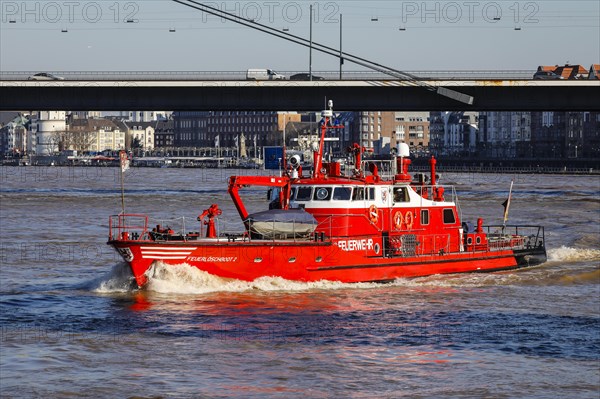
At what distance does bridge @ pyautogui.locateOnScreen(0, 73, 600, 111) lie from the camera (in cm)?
9538

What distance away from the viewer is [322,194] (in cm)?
3906

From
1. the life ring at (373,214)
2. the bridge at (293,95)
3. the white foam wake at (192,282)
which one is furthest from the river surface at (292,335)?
the bridge at (293,95)

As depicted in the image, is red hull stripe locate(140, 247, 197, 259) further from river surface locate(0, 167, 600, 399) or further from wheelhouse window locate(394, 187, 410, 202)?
wheelhouse window locate(394, 187, 410, 202)

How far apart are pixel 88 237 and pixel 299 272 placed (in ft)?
78.1

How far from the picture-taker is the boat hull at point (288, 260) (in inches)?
1382

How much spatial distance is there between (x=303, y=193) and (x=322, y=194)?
0.64 meters

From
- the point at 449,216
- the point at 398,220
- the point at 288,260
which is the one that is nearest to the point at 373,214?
the point at 398,220

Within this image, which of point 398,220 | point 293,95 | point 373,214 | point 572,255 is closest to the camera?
point 373,214

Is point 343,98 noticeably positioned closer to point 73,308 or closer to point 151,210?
point 151,210

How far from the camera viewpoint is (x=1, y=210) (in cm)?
8056

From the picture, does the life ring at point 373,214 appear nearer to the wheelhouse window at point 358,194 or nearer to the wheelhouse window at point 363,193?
the wheelhouse window at point 363,193

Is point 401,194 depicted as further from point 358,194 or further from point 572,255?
point 572,255

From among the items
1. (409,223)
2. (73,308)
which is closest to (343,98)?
(409,223)

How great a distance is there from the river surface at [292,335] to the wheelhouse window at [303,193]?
3222mm
